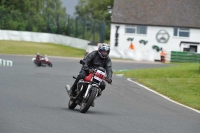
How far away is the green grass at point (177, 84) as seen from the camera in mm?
21139

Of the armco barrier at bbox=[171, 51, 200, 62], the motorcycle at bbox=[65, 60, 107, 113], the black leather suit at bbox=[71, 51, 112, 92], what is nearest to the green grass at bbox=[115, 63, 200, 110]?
the black leather suit at bbox=[71, 51, 112, 92]

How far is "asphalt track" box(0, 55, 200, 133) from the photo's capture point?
1108 centimetres

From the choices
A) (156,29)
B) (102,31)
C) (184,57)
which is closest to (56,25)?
(102,31)

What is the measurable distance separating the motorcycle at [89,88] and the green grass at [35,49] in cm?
4182

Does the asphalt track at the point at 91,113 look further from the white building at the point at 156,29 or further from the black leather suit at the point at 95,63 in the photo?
the white building at the point at 156,29

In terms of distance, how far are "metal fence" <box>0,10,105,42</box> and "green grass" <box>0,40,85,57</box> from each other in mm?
2732

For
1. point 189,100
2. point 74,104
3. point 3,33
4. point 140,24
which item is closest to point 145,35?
point 140,24

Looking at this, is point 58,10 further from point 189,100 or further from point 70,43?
point 189,100

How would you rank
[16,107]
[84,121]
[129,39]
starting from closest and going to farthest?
[84,121] < [16,107] < [129,39]

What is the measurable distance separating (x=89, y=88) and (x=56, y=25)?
56.1m

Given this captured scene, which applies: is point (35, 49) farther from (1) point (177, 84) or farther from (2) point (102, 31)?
(1) point (177, 84)

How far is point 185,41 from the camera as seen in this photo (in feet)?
215

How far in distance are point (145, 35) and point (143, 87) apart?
135 ft

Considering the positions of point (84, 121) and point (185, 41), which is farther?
point (185, 41)
